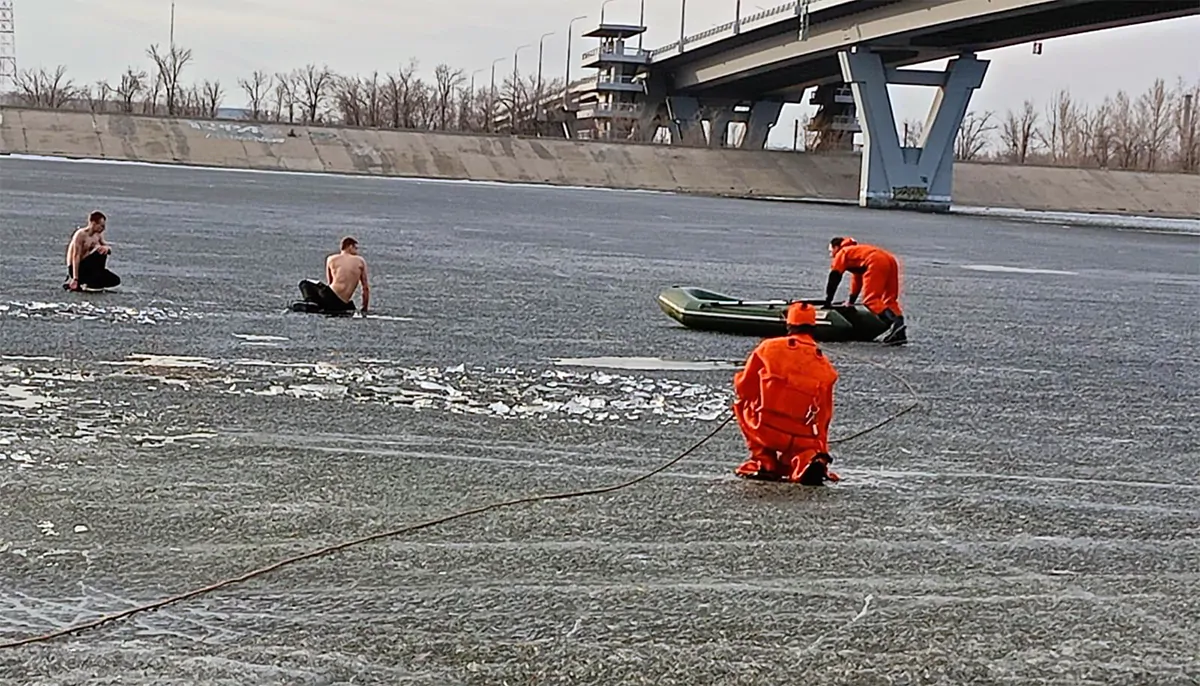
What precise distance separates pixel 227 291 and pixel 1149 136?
106760 millimetres

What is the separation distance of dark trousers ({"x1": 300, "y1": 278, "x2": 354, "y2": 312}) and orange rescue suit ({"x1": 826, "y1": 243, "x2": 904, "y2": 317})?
514 centimetres

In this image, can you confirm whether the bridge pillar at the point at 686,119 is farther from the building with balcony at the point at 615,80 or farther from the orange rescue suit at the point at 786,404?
the orange rescue suit at the point at 786,404

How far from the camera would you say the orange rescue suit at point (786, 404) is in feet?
26.4

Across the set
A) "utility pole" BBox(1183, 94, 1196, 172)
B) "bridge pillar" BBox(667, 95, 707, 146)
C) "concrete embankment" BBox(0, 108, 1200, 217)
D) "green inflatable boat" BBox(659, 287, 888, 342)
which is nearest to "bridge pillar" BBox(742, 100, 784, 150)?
"bridge pillar" BBox(667, 95, 707, 146)

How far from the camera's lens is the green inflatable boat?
604 inches

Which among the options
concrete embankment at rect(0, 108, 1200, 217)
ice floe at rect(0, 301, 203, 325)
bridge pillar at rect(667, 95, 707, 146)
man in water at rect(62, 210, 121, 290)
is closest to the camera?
ice floe at rect(0, 301, 203, 325)

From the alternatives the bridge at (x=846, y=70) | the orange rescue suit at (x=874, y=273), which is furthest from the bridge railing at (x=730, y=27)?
the orange rescue suit at (x=874, y=273)

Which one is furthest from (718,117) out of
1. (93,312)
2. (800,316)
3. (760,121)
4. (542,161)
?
(800,316)

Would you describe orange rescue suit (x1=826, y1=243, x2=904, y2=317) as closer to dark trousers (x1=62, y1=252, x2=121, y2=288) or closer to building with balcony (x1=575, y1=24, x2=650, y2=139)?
dark trousers (x1=62, y1=252, x2=121, y2=288)

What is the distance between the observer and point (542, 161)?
83500mm

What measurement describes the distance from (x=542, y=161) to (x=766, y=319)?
6900 centimetres

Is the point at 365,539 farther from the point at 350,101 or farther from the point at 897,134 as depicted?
the point at 350,101

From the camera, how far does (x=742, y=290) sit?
2108 centimetres

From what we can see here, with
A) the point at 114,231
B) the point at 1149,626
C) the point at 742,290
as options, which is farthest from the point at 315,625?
the point at 114,231
